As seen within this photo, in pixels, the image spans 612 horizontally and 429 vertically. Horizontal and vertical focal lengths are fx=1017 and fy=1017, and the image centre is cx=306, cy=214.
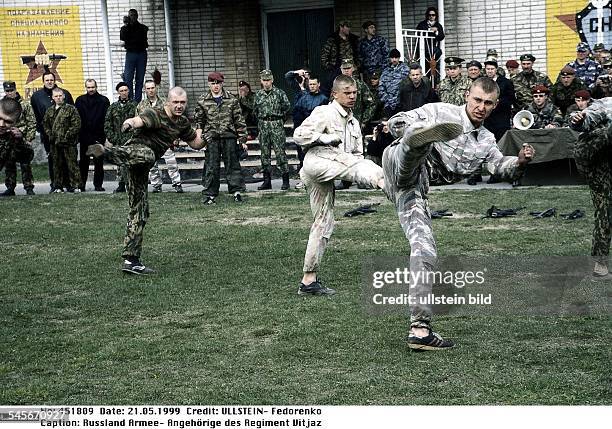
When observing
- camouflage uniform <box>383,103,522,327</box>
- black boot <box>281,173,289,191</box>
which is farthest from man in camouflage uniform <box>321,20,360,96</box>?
camouflage uniform <box>383,103,522,327</box>

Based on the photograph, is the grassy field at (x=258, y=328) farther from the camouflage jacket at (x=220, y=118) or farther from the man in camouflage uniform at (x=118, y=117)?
the man in camouflage uniform at (x=118, y=117)

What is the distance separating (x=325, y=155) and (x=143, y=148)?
8.26 feet

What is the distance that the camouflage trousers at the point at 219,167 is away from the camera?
16797mm

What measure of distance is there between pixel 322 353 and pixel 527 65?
11643mm

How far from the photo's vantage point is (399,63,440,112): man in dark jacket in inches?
685

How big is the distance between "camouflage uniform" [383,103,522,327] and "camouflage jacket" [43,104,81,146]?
11.9 m

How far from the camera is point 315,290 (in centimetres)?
980

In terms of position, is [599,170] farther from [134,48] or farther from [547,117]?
[134,48]

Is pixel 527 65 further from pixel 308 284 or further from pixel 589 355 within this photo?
pixel 589 355

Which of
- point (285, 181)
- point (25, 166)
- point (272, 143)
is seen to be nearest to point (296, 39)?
point (272, 143)

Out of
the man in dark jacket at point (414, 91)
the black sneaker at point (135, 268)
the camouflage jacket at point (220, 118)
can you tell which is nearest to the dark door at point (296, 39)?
the man in dark jacket at point (414, 91)

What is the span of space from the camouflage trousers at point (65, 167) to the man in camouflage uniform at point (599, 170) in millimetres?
11356

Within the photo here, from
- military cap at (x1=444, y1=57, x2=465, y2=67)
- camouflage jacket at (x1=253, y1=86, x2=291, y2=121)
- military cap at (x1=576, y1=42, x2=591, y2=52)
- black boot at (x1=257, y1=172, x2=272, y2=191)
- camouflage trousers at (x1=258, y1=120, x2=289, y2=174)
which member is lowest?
black boot at (x1=257, y1=172, x2=272, y2=191)

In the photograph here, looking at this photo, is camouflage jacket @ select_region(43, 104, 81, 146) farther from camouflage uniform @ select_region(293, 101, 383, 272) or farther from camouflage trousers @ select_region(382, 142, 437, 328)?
camouflage trousers @ select_region(382, 142, 437, 328)
